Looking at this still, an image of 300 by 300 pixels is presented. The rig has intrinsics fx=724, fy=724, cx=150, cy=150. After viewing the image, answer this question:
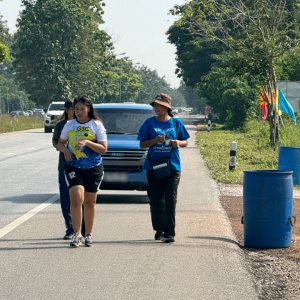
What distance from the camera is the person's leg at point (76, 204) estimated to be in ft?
26.6

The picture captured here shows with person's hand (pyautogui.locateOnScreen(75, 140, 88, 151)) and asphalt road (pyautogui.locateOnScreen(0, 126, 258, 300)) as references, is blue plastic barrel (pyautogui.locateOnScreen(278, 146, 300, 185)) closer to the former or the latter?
asphalt road (pyautogui.locateOnScreen(0, 126, 258, 300))

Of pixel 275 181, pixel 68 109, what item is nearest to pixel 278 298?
pixel 275 181

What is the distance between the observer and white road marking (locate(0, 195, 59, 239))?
9547mm

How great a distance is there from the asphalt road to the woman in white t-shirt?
1.85 feet

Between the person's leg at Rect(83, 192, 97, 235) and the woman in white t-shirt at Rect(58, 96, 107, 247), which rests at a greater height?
the woman in white t-shirt at Rect(58, 96, 107, 247)

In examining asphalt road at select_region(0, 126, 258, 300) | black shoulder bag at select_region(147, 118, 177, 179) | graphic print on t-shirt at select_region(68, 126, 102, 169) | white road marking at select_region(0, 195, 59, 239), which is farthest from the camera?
white road marking at select_region(0, 195, 59, 239)

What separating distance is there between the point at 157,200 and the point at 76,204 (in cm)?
111

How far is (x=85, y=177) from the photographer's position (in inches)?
321

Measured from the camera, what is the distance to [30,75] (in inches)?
3091

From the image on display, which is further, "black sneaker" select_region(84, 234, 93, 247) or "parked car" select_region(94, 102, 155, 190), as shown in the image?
"parked car" select_region(94, 102, 155, 190)

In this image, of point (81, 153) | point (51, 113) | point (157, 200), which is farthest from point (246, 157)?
point (51, 113)

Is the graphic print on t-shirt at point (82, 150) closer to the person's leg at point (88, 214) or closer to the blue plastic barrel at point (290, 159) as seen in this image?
the person's leg at point (88, 214)

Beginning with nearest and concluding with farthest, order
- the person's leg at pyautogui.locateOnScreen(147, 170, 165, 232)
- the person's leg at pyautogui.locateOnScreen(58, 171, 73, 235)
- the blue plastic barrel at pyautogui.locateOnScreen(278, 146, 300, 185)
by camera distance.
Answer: the person's leg at pyautogui.locateOnScreen(147, 170, 165, 232) < the person's leg at pyautogui.locateOnScreen(58, 171, 73, 235) < the blue plastic barrel at pyautogui.locateOnScreen(278, 146, 300, 185)

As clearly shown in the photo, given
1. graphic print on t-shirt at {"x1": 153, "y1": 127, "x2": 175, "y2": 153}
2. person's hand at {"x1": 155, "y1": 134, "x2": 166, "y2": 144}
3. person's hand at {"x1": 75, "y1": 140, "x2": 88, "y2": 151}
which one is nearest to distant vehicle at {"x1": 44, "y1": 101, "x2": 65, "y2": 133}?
graphic print on t-shirt at {"x1": 153, "y1": 127, "x2": 175, "y2": 153}
